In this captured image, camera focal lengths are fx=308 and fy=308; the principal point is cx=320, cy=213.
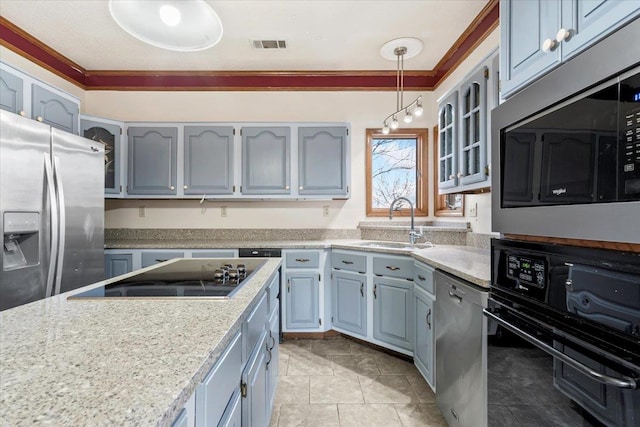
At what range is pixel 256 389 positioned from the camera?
123 centimetres

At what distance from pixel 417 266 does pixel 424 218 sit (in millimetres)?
1284

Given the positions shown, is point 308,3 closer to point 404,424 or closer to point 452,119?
point 452,119

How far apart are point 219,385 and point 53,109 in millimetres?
2810

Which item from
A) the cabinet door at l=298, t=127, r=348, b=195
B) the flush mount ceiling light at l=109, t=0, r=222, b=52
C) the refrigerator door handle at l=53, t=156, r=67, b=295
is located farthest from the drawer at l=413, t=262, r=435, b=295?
the refrigerator door handle at l=53, t=156, r=67, b=295

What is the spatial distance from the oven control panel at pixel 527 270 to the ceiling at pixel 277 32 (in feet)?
6.81

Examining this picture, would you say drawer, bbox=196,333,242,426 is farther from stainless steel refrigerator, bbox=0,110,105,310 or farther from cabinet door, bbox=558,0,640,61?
stainless steel refrigerator, bbox=0,110,105,310

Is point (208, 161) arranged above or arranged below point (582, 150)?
above

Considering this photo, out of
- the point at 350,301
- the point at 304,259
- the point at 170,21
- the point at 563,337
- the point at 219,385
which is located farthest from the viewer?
the point at 304,259

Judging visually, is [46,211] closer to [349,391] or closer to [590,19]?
[349,391]

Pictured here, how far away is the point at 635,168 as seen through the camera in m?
0.69

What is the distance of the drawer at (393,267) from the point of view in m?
2.34

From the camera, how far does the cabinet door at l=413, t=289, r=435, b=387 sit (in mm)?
1935

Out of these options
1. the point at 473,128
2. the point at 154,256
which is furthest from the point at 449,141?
the point at 154,256

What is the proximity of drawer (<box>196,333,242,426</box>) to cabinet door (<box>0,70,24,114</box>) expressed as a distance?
246 centimetres
